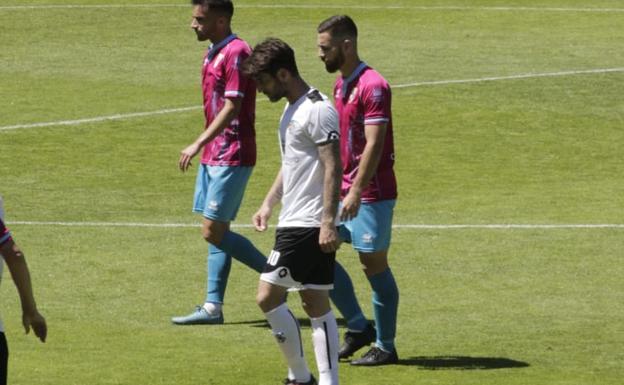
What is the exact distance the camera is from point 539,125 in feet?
76.1

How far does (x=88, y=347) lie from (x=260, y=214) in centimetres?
201

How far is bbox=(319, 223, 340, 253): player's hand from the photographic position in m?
9.85

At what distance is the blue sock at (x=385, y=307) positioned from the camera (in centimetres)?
1130

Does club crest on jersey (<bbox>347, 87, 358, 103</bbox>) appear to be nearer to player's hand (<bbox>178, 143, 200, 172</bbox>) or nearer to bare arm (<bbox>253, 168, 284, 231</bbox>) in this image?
bare arm (<bbox>253, 168, 284, 231</bbox>)

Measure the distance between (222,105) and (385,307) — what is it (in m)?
2.44

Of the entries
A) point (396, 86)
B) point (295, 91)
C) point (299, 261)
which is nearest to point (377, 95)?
point (295, 91)

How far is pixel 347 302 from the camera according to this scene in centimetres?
1177

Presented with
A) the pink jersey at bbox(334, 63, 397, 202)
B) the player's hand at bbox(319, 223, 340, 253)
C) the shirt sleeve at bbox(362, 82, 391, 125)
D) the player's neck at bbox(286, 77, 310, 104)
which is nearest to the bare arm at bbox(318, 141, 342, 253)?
the player's hand at bbox(319, 223, 340, 253)

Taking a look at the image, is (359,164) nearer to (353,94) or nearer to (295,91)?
(353,94)

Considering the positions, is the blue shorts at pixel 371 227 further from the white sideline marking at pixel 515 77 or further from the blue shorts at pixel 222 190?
the white sideline marking at pixel 515 77

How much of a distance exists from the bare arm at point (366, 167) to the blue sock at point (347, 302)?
979 millimetres

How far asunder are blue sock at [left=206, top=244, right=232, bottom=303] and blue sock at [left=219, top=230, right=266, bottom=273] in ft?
0.65

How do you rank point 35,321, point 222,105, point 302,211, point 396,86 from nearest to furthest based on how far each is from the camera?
point 35,321 < point 302,211 < point 222,105 < point 396,86

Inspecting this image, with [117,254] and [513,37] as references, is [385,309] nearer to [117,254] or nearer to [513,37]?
[117,254]
